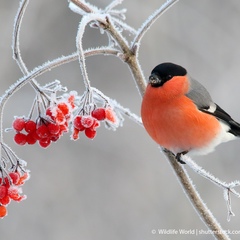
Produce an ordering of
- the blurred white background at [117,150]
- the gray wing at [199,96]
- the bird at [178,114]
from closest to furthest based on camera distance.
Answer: the bird at [178,114]
the gray wing at [199,96]
the blurred white background at [117,150]

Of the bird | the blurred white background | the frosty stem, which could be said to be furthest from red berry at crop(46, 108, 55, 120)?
the blurred white background

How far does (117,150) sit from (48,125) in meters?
3.45

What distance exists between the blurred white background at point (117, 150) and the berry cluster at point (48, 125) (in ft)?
9.71

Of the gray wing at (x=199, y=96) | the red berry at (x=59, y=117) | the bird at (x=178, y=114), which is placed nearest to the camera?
the red berry at (x=59, y=117)

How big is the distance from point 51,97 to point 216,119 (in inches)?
31.0

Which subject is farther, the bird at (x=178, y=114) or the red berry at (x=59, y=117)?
the bird at (x=178, y=114)

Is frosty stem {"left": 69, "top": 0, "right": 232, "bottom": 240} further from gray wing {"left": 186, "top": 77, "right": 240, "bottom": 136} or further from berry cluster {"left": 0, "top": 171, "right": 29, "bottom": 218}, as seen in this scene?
gray wing {"left": 186, "top": 77, "right": 240, "bottom": 136}

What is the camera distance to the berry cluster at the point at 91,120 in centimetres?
125

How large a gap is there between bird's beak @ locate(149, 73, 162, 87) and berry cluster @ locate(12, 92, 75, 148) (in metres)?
0.51

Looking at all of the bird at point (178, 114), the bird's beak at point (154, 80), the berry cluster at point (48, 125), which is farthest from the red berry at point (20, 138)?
the bird's beak at point (154, 80)

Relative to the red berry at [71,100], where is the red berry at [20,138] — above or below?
below

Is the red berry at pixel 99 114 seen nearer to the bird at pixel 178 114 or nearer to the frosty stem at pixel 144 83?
the frosty stem at pixel 144 83

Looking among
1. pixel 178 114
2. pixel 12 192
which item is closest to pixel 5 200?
pixel 12 192

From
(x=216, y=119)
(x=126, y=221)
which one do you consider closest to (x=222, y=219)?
(x=126, y=221)
